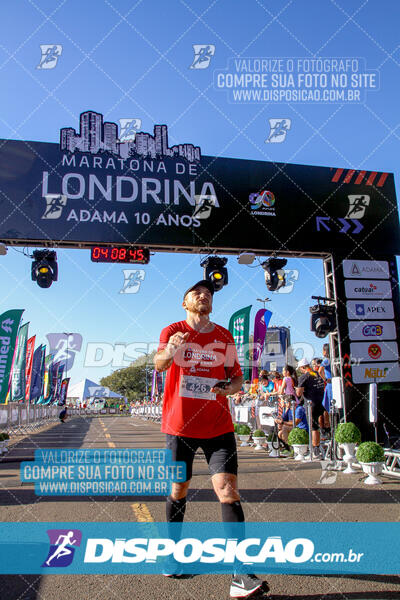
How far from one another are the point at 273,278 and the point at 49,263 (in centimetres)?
569

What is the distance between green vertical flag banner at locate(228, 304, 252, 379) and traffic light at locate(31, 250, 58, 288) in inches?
203

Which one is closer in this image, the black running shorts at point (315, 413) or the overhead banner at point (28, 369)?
the black running shorts at point (315, 413)

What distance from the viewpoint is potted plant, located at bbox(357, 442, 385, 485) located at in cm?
721

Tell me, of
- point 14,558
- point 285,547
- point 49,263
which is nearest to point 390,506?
point 285,547

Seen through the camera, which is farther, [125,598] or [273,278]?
[273,278]

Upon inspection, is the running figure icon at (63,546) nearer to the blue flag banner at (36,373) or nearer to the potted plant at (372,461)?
the potted plant at (372,461)

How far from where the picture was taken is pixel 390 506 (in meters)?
5.46

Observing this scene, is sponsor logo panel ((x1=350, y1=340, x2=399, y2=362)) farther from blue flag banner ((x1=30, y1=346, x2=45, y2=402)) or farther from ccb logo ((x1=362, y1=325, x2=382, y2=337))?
blue flag banner ((x1=30, y1=346, x2=45, y2=402))

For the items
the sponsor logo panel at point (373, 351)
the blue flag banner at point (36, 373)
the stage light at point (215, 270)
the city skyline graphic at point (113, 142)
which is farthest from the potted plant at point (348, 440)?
the blue flag banner at point (36, 373)

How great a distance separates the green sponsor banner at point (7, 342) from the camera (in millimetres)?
12305

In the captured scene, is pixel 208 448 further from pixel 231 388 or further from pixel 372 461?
pixel 372 461

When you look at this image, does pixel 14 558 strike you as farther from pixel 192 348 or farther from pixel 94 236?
pixel 94 236

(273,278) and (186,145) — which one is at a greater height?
(186,145)

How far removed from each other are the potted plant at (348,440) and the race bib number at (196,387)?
19.6 ft
